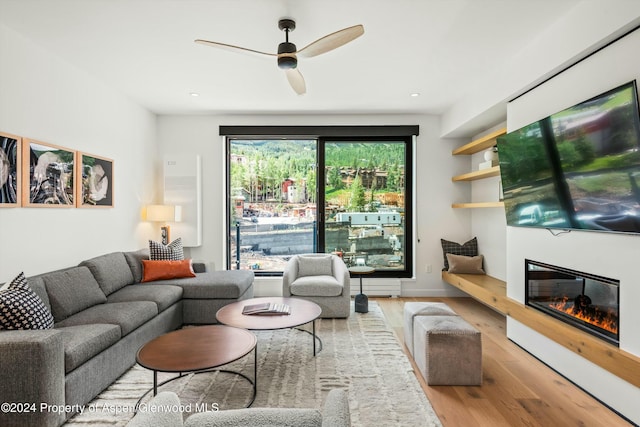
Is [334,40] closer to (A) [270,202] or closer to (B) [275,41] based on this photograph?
(B) [275,41]

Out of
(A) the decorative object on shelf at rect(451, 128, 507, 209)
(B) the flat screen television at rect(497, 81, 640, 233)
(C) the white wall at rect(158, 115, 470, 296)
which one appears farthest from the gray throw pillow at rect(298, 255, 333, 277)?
(B) the flat screen television at rect(497, 81, 640, 233)

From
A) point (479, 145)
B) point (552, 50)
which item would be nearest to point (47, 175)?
point (552, 50)

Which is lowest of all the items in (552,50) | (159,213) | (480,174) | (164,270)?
(164,270)

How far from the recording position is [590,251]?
2.34 m

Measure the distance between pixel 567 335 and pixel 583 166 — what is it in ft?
3.96

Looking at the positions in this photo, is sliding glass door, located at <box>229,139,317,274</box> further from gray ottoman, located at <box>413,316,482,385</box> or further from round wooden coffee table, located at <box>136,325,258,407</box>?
gray ottoman, located at <box>413,316,482,385</box>

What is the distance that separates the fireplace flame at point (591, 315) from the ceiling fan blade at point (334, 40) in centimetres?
245

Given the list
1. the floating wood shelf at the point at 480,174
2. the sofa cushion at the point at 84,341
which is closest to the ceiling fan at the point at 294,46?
the sofa cushion at the point at 84,341

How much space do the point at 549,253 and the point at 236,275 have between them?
3.18m

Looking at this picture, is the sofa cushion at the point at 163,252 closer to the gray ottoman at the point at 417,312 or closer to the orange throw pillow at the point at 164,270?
the orange throw pillow at the point at 164,270

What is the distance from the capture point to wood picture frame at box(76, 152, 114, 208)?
3414 mm

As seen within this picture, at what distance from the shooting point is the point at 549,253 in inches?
109

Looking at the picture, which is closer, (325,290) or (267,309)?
(267,309)

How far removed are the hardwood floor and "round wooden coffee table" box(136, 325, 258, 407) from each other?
1.33 meters
